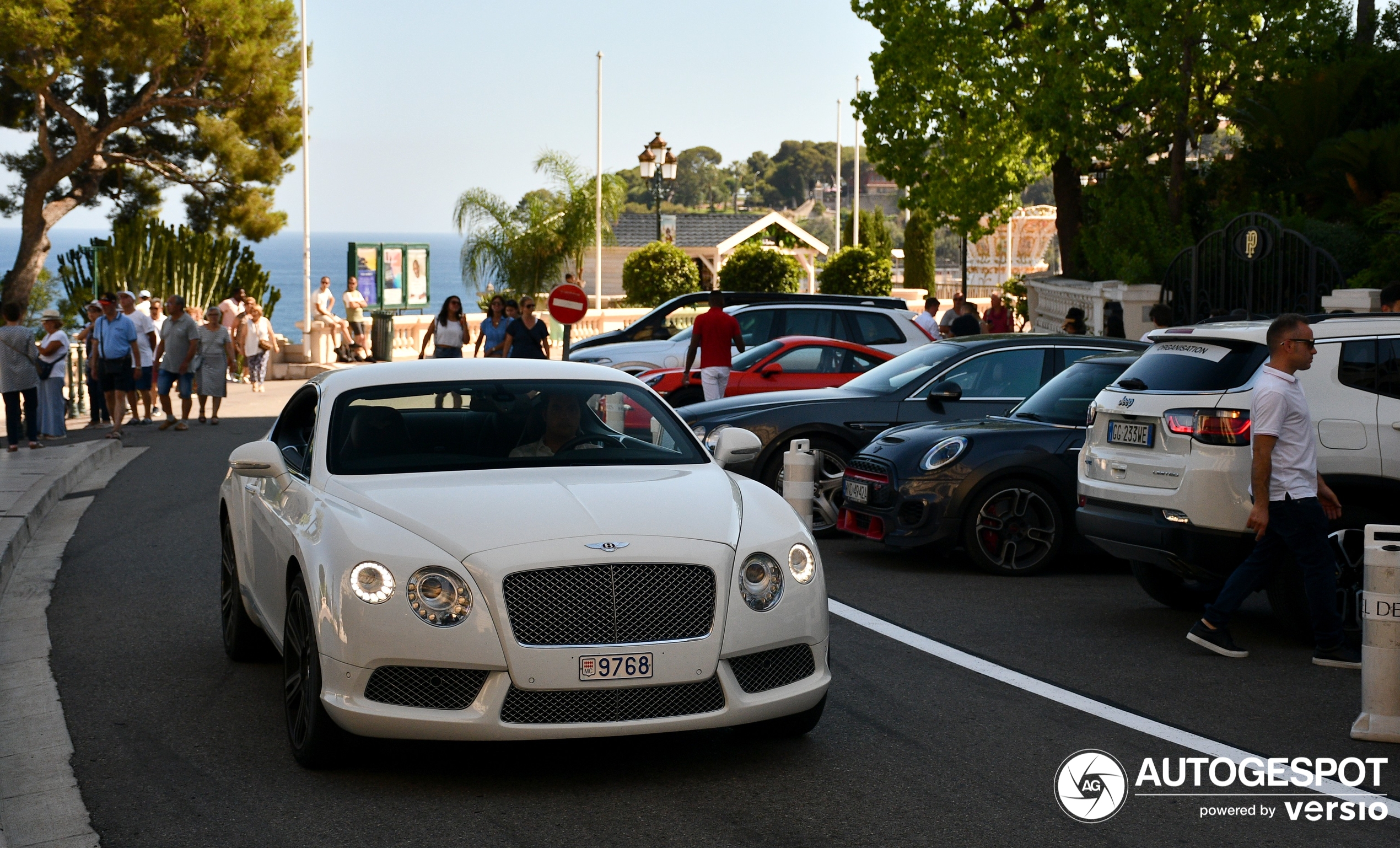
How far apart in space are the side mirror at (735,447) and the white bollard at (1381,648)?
8.49ft

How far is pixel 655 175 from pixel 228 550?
35.6 meters

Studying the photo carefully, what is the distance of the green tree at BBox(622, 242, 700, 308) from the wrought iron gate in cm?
3053

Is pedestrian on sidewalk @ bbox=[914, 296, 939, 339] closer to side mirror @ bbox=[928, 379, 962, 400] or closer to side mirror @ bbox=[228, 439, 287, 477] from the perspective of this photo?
side mirror @ bbox=[928, 379, 962, 400]

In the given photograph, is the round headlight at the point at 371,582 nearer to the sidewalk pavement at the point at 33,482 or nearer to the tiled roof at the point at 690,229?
the sidewalk pavement at the point at 33,482

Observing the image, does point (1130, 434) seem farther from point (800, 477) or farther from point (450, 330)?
point (450, 330)

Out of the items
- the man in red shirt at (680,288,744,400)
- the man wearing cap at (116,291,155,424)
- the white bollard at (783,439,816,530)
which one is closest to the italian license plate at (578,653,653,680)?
the white bollard at (783,439,816,530)

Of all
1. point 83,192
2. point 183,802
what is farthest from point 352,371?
point 83,192

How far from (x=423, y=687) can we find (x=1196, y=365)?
4750 millimetres

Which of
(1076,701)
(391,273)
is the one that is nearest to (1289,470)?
(1076,701)

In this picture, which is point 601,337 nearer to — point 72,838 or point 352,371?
point 352,371

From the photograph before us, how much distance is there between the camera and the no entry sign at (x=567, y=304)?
21.8m

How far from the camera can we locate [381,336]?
34.4 meters

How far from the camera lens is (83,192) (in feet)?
140

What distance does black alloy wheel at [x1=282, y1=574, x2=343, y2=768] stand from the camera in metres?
5.52
